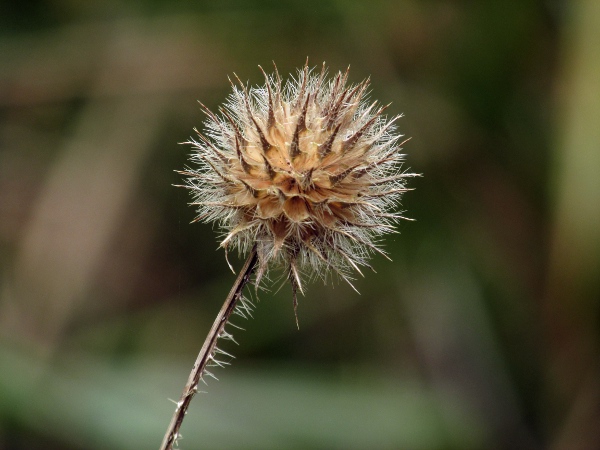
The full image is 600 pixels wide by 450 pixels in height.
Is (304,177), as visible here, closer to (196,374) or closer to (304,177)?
(304,177)

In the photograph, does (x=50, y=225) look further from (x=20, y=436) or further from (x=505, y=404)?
(x=505, y=404)

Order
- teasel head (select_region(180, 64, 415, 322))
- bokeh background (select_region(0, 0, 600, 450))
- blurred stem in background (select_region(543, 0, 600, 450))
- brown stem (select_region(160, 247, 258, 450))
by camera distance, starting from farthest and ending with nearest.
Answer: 1. bokeh background (select_region(0, 0, 600, 450))
2. blurred stem in background (select_region(543, 0, 600, 450))
3. teasel head (select_region(180, 64, 415, 322))
4. brown stem (select_region(160, 247, 258, 450))

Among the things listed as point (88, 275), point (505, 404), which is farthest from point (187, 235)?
point (505, 404)

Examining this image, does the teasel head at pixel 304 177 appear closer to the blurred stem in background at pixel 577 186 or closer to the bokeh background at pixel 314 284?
the blurred stem in background at pixel 577 186

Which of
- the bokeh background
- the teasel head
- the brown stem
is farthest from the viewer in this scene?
the bokeh background

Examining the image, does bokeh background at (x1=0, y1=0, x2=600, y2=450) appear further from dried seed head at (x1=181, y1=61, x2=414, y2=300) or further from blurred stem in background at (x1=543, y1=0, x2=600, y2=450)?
dried seed head at (x1=181, y1=61, x2=414, y2=300)

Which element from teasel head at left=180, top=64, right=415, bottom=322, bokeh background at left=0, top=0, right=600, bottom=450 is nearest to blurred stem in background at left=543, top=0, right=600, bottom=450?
bokeh background at left=0, top=0, right=600, bottom=450

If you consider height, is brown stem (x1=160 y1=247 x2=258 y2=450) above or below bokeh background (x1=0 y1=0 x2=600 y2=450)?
below
